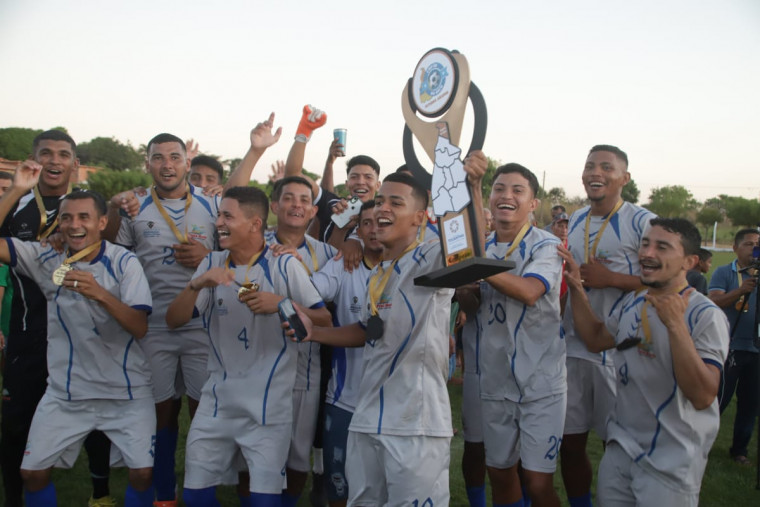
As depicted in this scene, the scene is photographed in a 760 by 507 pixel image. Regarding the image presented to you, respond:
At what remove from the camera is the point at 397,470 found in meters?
3.06

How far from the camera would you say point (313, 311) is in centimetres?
374

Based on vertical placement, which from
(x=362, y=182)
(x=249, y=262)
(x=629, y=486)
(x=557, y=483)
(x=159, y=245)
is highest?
(x=362, y=182)

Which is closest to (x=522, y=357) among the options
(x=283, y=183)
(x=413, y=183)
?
(x=413, y=183)

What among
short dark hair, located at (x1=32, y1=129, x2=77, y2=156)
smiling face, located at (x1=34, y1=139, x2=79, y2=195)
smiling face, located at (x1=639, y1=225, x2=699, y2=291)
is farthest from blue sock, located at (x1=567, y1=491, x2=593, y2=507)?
short dark hair, located at (x1=32, y1=129, x2=77, y2=156)

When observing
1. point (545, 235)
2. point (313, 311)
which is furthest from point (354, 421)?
point (545, 235)

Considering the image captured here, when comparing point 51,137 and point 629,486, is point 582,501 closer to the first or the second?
point 629,486

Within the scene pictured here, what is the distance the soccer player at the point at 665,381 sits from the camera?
300 centimetres

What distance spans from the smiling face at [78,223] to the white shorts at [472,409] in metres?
2.79

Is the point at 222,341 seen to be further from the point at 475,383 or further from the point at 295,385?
the point at 475,383

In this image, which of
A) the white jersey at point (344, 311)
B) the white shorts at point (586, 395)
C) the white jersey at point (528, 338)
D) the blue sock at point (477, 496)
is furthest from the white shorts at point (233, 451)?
the white shorts at point (586, 395)

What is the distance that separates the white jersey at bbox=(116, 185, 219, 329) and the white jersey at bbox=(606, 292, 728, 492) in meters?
3.21

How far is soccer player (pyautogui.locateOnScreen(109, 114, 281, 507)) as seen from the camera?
467 centimetres

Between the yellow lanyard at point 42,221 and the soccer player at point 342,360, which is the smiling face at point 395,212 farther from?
the yellow lanyard at point 42,221

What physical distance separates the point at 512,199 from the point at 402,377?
1462mm
